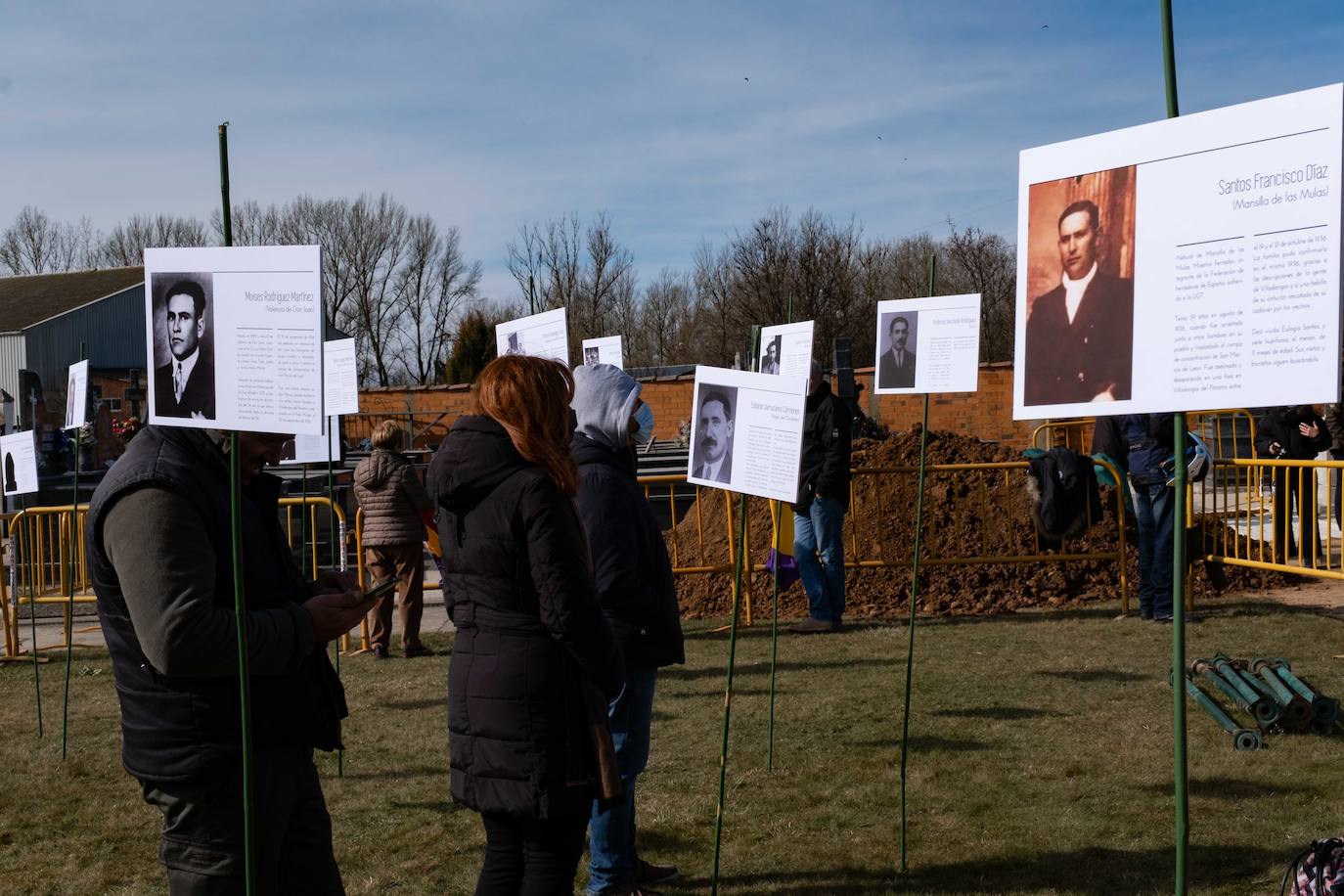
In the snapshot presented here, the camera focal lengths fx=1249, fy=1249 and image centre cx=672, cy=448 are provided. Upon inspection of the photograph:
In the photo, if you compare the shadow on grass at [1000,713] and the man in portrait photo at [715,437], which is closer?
the man in portrait photo at [715,437]

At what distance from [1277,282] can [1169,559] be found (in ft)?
25.6

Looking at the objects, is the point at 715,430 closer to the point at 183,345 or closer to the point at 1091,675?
the point at 183,345

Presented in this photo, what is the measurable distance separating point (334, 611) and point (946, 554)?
9.32m

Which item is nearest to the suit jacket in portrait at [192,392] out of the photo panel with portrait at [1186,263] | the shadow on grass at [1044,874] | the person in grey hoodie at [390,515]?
the photo panel with portrait at [1186,263]

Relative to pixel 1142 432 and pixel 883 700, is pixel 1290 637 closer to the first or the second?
pixel 1142 432

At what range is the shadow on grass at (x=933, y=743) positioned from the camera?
640 cm

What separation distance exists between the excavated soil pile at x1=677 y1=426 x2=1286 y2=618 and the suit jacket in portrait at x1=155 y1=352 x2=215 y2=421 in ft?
26.9

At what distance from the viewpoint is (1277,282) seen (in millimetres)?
2184

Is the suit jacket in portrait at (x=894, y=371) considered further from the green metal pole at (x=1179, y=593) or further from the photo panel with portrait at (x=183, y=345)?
the photo panel with portrait at (x=183, y=345)

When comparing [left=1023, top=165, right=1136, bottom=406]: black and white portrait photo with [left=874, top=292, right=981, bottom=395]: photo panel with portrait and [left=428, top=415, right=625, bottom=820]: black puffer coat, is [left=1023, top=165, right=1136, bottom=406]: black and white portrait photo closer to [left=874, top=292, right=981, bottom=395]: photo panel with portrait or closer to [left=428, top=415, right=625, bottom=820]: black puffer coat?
[left=428, top=415, right=625, bottom=820]: black puffer coat

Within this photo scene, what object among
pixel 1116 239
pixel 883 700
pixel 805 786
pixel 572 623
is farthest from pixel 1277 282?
pixel 883 700

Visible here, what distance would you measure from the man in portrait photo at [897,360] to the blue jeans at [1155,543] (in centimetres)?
470

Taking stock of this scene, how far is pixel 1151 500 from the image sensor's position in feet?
31.6

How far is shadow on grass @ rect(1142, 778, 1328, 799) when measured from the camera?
5.45 meters
